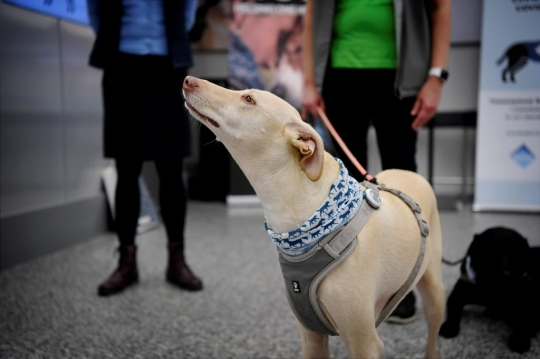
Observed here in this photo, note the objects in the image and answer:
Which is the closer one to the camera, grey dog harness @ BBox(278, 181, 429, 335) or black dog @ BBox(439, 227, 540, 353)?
grey dog harness @ BBox(278, 181, 429, 335)

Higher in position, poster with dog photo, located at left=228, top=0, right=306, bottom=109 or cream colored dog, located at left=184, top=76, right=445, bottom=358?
poster with dog photo, located at left=228, top=0, right=306, bottom=109

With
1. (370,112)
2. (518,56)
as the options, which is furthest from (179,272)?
(518,56)

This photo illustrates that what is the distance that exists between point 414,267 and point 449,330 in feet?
2.10

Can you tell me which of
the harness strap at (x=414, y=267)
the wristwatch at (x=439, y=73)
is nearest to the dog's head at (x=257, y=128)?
the harness strap at (x=414, y=267)

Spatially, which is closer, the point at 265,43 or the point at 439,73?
the point at 439,73

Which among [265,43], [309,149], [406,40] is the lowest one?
[309,149]

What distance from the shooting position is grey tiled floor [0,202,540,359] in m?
1.48

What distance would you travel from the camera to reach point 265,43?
162 inches

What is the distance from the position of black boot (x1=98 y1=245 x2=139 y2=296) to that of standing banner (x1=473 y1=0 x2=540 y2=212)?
2898 millimetres

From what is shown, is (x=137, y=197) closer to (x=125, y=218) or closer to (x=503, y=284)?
(x=125, y=218)

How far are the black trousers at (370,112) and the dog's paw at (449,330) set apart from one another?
544 mm

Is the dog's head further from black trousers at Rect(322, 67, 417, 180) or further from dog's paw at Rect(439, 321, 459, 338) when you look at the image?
dog's paw at Rect(439, 321, 459, 338)

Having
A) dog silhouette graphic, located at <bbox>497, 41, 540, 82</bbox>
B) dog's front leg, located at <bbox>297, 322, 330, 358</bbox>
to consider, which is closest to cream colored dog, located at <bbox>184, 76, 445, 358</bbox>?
dog's front leg, located at <bbox>297, 322, 330, 358</bbox>

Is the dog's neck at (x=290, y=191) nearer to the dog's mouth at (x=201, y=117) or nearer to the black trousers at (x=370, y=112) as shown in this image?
the dog's mouth at (x=201, y=117)
